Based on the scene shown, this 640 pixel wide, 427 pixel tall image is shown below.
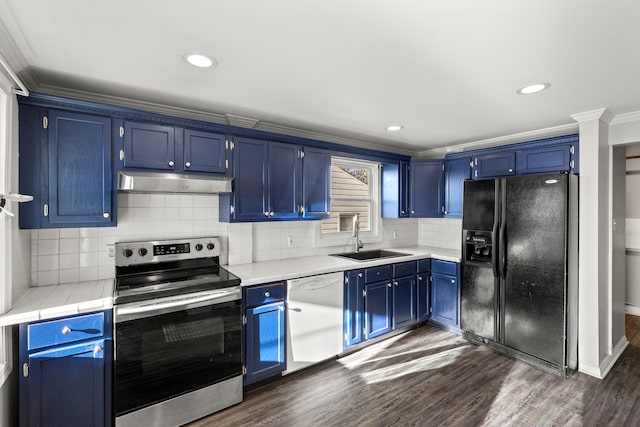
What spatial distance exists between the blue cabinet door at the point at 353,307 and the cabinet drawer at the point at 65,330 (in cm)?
199

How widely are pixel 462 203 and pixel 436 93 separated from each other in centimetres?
173

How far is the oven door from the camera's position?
1.96 meters

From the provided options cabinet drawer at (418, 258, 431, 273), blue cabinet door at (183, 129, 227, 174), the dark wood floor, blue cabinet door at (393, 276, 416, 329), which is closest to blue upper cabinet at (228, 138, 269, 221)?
blue cabinet door at (183, 129, 227, 174)

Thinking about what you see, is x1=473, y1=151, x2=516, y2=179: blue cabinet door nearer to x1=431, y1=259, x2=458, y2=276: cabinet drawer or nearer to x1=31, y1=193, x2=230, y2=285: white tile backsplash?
x1=431, y1=259, x2=458, y2=276: cabinet drawer

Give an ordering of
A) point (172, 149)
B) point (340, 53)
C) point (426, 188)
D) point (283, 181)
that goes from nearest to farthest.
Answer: point (340, 53), point (172, 149), point (283, 181), point (426, 188)

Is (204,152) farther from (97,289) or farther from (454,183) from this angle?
(454,183)

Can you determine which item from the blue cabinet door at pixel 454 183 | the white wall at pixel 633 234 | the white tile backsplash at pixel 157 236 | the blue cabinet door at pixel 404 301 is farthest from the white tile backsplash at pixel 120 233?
the white wall at pixel 633 234

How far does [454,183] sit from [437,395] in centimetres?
245

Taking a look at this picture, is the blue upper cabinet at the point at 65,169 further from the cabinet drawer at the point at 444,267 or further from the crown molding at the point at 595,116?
the crown molding at the point at 595,116

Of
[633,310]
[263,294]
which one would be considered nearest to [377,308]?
[263,294]

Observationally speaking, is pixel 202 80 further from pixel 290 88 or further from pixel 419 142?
pixel 419 142

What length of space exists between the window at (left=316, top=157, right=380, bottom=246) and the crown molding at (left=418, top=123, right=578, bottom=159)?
3.24ft

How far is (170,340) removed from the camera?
6.88 ft

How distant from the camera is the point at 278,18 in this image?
1.42 m
